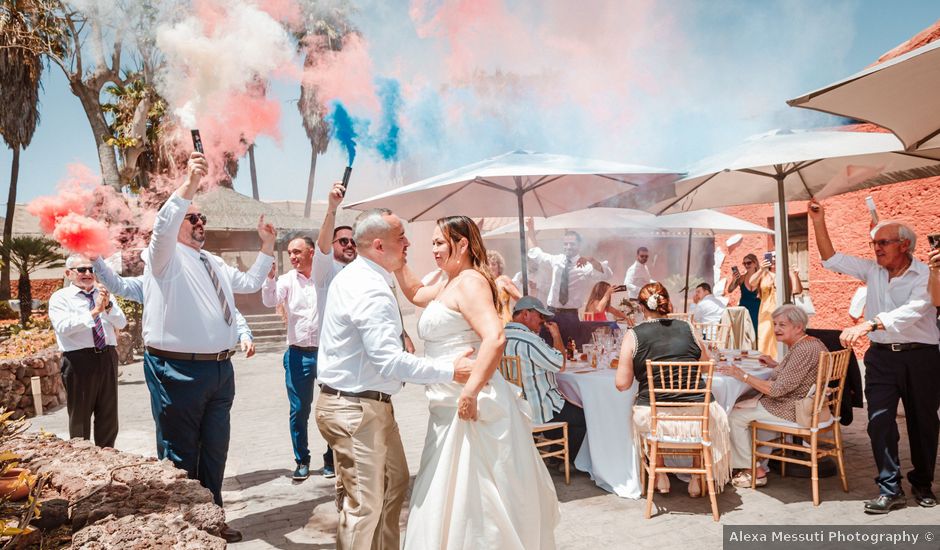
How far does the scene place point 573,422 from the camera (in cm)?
559

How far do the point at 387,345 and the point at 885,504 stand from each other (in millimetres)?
3892

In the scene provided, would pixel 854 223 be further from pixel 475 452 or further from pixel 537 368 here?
pixel 475 452

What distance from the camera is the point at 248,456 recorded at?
6266 mm

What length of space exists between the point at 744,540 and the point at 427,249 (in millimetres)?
19707

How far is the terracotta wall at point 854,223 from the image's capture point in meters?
10.6

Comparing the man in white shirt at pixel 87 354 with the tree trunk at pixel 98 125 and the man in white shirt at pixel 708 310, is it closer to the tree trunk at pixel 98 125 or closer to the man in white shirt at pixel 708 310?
the man in white shirt at pixel 708 310

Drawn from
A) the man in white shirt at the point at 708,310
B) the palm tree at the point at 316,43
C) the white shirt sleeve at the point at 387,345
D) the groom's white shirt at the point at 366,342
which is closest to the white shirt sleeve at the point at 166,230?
the groom's white shirt at the point at 366,342

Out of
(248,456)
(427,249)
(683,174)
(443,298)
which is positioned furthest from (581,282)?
(427,249)

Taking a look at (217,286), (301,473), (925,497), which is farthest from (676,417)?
→ (217,286)

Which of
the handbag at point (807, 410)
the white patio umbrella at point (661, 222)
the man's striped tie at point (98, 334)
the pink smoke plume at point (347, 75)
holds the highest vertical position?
the pink smoke plume at point (347, 75)

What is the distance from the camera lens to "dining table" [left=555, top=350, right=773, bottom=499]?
4.88m

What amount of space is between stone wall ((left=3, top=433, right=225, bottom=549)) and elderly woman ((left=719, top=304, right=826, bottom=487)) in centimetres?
420

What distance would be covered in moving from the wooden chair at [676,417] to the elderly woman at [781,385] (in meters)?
0.54

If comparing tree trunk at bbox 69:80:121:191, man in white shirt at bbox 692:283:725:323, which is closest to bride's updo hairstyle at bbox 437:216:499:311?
man in white shirt at bbox 692:283:725:323
